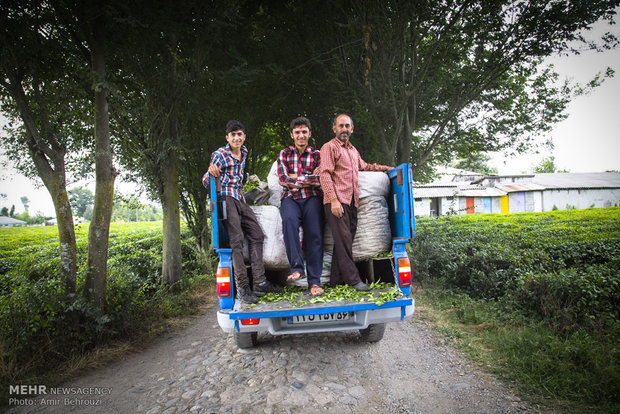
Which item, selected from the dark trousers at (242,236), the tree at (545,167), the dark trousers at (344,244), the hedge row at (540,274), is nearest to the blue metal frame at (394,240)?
the dark trousers at (242,236)

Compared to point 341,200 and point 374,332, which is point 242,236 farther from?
point 374,332

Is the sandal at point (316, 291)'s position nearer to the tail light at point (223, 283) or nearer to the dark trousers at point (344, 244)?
the dark trousers at point (344, 244)

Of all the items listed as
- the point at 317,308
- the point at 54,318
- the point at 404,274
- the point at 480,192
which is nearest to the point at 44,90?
the point at 54,318

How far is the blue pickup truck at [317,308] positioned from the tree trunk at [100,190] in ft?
5.66

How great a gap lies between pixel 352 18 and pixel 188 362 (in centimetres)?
593

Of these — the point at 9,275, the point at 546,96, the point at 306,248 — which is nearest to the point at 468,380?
the point at 306,248

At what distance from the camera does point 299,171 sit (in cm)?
366

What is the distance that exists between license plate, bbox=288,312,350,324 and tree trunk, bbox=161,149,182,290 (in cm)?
372

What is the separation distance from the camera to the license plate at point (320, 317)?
9.69ft

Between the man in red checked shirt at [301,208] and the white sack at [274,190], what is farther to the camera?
the white sack at [274,190]

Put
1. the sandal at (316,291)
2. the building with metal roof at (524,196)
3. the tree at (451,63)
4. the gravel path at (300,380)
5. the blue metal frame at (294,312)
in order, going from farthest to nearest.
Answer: the building with metal roof at (524,196) → the tree at (451,63) → the sandal at (316,291) → the blue metal frame at (294,312) → the gravel path at (300,380)

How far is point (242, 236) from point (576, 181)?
41.0 meters

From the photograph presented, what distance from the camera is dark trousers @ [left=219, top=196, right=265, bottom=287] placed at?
320cm

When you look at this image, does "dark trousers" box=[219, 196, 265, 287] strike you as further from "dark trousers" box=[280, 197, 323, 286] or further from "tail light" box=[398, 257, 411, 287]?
"tail light" box=[398, 257, 411, 287]
